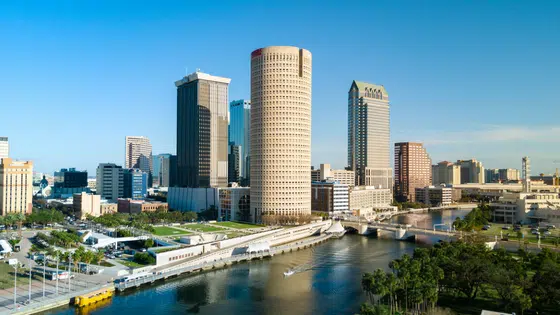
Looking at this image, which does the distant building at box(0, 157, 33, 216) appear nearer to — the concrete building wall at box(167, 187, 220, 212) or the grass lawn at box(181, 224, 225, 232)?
the concrete building wall at box(167, 187, 220, 212)

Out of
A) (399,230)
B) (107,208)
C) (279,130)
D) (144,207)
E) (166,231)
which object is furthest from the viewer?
(107,208)

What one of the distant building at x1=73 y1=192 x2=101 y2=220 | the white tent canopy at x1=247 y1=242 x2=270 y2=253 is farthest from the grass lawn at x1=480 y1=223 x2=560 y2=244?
Answer: the distant building at x1=73 y1=192 x2=101 y2=220

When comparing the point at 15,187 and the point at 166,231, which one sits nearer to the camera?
the point at 166,231

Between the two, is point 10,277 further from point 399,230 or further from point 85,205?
point 399,230

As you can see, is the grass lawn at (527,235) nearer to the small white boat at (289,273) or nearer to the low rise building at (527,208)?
the low rise building at (527,208)

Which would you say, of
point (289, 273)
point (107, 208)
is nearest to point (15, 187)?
point (107, 208)

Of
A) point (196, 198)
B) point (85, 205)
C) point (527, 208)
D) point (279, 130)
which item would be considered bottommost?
point (85, 205)
